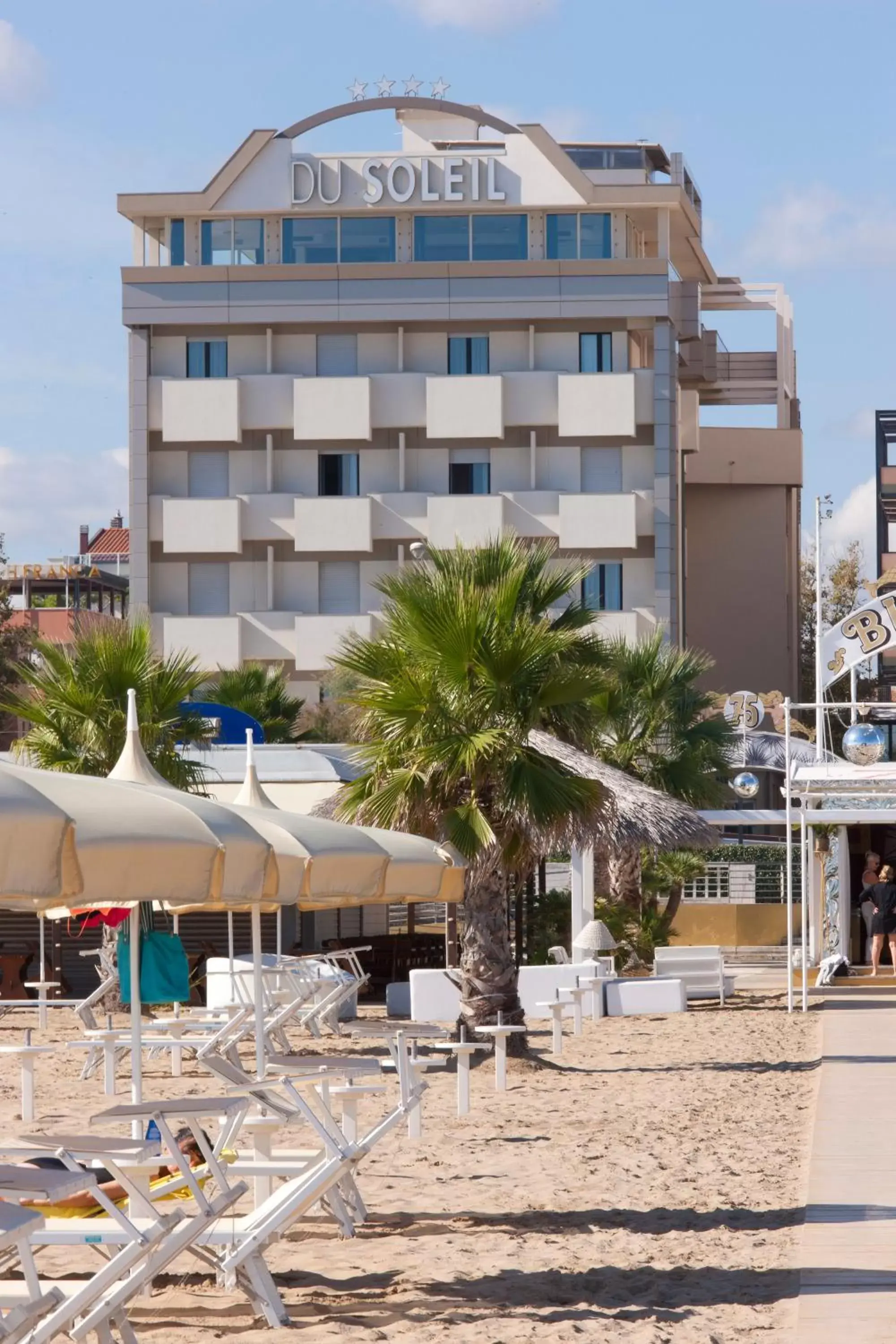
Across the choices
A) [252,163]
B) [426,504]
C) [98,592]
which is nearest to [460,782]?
[426,504]

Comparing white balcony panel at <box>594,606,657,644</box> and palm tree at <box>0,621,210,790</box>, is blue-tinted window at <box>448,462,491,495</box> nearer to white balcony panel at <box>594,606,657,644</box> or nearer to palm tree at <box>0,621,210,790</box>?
white balcony panel at <box>594,606,657,644</box>

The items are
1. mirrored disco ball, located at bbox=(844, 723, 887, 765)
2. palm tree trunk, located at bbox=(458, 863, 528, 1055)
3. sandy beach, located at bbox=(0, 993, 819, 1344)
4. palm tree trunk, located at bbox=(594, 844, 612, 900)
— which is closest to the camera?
sandy beach, located at bbox=(0, 993, 819, 1344)

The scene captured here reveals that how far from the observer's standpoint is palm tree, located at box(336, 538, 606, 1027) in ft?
53.4

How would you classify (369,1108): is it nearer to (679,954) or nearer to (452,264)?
(679,954)

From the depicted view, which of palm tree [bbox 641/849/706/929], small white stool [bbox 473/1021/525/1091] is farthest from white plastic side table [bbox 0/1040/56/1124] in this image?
palm tree [bbox 641/849/706/929]

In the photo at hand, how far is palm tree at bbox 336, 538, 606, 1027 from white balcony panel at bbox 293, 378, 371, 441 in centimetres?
3704

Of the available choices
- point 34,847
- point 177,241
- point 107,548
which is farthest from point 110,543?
point 34,847

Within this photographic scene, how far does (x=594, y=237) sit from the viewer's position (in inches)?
2175

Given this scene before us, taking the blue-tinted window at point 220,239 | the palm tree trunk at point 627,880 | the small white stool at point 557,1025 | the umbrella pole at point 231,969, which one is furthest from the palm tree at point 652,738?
the blue-tinted window at point 220,239

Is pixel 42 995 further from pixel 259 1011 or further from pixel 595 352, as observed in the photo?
pixel 595 352

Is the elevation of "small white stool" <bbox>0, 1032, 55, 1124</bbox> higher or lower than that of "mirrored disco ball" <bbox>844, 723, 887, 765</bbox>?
lower

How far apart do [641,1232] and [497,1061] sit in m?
6.09

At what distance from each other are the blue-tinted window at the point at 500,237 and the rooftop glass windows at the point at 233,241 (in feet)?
Result: 20.0

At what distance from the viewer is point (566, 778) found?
54.3 ft
